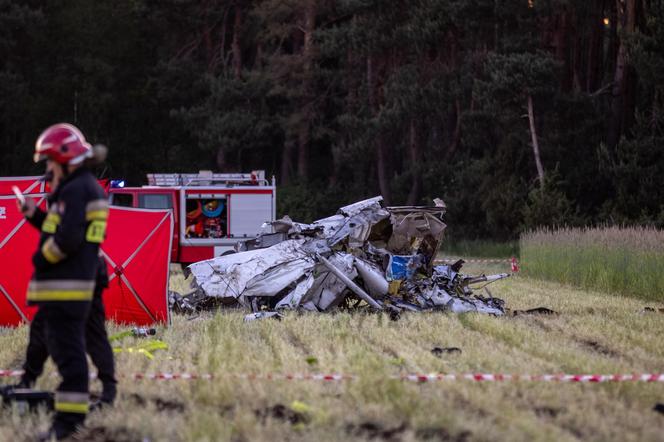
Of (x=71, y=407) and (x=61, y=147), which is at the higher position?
(x=61, y=147)

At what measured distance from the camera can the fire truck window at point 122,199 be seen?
956 inches

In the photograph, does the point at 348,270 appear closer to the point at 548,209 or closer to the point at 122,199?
the point at 122,199

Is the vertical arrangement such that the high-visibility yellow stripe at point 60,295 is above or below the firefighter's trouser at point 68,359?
above

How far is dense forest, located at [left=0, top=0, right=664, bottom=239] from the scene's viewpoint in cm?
3303

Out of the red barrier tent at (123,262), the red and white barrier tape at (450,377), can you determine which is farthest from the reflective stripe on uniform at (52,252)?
the red barrier tent at (123,262)

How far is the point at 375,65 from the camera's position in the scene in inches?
1672

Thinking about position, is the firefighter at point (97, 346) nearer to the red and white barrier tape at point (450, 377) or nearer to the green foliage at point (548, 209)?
the red and white barrier tape at point (450, 377)

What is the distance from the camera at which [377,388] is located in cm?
760

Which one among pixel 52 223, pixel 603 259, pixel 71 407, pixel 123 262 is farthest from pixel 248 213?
pixel 71 407

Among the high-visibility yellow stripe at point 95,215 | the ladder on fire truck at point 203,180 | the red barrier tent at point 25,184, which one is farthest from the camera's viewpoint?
the ladder on fire truck at point 203,180

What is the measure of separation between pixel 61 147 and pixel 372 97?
118ft

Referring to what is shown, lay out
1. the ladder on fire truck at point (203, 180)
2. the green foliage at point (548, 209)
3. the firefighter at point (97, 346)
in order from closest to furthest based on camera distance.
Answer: the firefighter at point (97, 346)
the ladder on fire truck at point (203, 180)
the green foliage at point (548, 209)

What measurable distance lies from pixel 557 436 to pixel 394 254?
845 cm

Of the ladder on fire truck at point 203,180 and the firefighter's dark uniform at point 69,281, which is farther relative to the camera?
the ladder on fire truck at point 203,180
